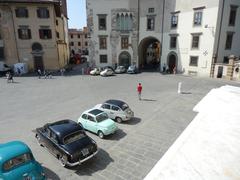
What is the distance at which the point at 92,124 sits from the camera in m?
10.7

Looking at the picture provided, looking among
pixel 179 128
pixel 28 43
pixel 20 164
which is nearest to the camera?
pixel 20 164

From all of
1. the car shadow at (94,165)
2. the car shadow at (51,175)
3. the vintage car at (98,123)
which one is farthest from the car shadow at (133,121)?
the car shadow at (51,175)

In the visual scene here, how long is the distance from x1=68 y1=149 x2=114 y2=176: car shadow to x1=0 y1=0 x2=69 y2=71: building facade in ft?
96.3

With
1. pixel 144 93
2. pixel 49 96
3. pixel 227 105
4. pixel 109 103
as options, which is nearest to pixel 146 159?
pixel 109 103

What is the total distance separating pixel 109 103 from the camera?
1283 cm

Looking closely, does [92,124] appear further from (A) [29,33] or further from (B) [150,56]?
(B) [150,56]

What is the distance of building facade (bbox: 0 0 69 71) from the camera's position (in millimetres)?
31562

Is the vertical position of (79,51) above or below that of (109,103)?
above

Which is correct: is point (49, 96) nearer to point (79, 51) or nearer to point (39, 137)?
point (39, 137)

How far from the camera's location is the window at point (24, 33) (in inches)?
1271

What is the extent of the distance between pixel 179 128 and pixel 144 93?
8502mm

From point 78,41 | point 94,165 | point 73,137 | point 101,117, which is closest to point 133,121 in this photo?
point 101,117

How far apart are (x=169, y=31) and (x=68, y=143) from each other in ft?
97.1

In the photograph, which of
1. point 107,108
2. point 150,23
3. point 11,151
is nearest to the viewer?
point 11,151
